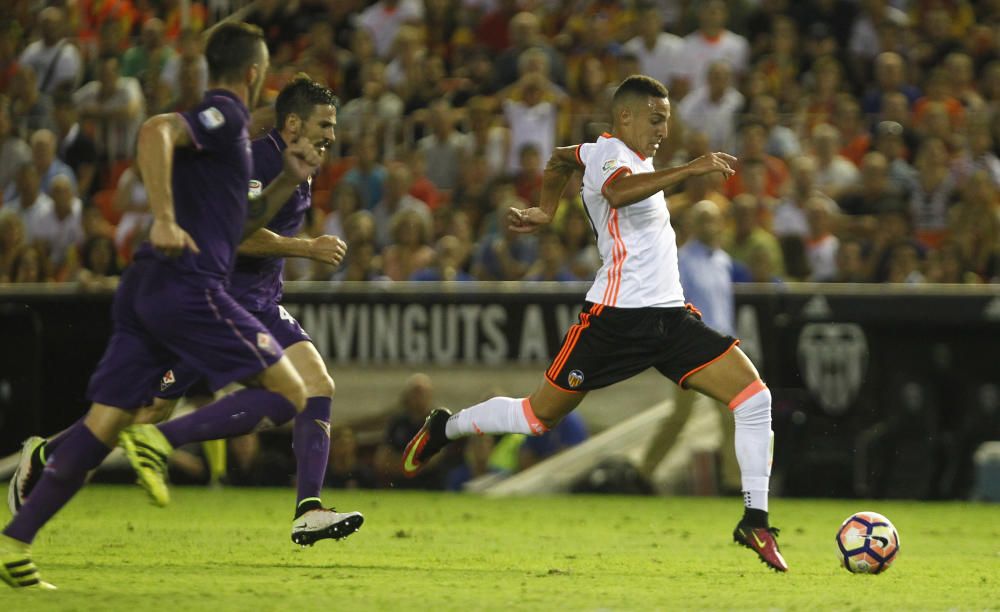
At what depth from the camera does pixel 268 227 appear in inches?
326

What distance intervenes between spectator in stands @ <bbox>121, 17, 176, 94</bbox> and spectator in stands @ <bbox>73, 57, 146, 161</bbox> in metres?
0.38

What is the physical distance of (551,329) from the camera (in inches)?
513

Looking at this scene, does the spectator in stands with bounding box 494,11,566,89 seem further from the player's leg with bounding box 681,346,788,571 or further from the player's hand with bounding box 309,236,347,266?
the player's hand with bounding box 309,236,347,266

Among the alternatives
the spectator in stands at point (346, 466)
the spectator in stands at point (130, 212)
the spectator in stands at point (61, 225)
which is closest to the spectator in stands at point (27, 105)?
the spectator in stands at point (130, 212)

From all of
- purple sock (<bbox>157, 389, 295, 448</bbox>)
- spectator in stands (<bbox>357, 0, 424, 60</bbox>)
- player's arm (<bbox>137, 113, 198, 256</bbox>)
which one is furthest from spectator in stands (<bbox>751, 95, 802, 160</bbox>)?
player's arm (<bbox>137, 113, 198, 256</bbox>)

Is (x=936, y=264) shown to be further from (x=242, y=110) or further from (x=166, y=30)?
(x=166, y=30)

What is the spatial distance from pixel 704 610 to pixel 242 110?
2.73 meters

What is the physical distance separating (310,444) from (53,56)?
11597 millimetres

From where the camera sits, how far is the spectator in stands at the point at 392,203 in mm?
15047

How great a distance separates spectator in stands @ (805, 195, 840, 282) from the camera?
13.8 meters

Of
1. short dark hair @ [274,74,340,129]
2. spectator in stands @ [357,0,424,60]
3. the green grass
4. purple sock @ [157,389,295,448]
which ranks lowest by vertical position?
the green grass

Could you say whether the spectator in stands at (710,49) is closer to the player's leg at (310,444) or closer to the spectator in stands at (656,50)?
the spectator in stands at (656,50)

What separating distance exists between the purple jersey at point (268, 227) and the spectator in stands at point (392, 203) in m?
6.62

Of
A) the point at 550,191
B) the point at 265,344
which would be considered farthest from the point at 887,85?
the point at 265,344
